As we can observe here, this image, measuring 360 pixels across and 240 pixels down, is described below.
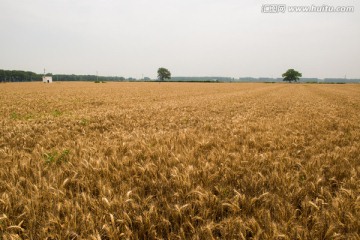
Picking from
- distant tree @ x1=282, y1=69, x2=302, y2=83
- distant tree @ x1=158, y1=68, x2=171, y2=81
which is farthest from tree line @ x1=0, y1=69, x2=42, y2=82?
distant tree @ x1=282, y1=69, x2=302, y2=83

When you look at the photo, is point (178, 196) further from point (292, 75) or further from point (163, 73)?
point (292, 75)

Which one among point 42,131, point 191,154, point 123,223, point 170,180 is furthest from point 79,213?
point 42,131

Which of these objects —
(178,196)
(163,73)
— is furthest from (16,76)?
(178,196)

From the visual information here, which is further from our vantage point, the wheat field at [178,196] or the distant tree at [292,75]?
the distant tree at [292,75]

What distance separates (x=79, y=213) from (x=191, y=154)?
7.96 feet

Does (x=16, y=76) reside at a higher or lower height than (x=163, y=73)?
lower

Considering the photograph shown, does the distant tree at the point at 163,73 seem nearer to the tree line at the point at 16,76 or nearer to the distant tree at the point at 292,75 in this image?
the distant tree at the point at 292,75

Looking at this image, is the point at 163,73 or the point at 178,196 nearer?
the point at 178,196

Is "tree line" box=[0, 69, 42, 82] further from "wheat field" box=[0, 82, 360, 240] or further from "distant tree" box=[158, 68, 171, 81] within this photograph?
"wheat field" box=[0, 82, 360, 240]

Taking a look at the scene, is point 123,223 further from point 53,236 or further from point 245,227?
point 245,227

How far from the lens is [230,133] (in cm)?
693

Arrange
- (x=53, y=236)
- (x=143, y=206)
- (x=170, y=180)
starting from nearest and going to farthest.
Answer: (x=53, y=236) < (x=143, y=206) < (x=170, y=180)

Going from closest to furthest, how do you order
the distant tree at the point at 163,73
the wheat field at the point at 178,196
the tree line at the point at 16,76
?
the wheat field at the point at 178,196 → the tree line at the point at 16,76 → the distant tree at the point at 163,73

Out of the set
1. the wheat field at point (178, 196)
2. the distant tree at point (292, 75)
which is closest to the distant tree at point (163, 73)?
the distant tree at point (292, 75)
